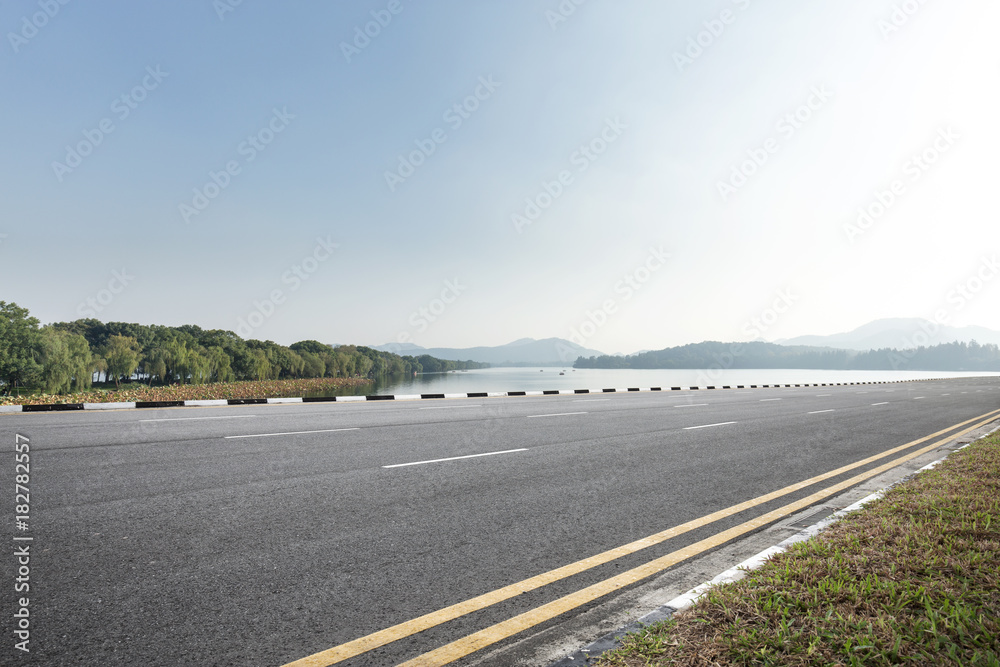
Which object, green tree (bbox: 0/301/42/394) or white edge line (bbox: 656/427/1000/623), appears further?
green tree (bbox: 0/301/42/394)

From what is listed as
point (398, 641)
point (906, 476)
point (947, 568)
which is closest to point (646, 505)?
point (947, 568)

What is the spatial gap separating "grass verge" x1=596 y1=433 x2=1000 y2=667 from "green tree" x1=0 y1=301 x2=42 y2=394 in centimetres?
8295

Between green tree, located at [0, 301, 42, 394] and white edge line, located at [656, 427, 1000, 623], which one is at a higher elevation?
green tree, located at [0, 301, 42, 394]

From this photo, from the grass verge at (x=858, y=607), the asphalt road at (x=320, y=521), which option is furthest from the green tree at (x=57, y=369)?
the grass verge at (x=858, y=607)

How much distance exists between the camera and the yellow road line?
2.59 meters

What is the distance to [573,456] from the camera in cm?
798

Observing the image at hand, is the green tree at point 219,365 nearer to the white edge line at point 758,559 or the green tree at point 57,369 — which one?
the green tree at point 57,369

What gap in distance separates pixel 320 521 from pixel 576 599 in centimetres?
251

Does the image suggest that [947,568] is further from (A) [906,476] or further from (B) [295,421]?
(B) [295,421]

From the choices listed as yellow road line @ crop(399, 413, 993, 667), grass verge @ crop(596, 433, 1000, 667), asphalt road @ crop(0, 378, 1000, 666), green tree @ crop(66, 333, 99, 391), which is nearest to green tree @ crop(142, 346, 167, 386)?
green tree @ crop(66, 333, 99, 391)

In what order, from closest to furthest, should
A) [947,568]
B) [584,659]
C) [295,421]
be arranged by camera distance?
[584,659], [947,568], [295,421]

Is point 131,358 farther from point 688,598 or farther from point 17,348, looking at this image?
point 688,598

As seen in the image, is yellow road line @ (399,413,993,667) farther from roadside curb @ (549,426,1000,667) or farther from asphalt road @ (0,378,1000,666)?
roadside curb @ (549,426,1000,667)

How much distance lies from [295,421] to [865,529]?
11206 mm
